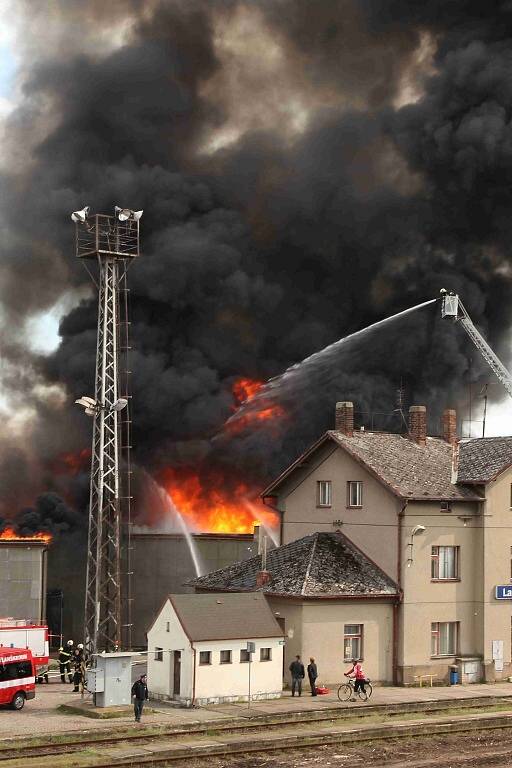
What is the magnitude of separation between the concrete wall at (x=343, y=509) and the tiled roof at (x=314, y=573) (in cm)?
59

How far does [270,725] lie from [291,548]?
12804mm

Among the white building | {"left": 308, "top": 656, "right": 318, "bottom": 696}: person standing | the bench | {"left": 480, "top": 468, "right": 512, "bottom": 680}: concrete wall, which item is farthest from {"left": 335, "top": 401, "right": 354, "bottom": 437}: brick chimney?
{"left": 308, "top": 656, "right": 318, "bottom": 696}: person standing

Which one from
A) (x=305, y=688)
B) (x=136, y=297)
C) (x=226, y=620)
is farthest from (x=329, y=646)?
(x=136, y=297)

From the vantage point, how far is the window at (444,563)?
45.5m

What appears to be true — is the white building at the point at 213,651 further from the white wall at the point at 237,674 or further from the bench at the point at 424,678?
the bench at the point at 424,678

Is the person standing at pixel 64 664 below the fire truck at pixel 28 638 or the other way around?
below

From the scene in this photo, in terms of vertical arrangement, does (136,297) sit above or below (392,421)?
above

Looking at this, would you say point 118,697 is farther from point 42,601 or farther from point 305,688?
point 42,601

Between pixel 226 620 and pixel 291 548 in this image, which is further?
pixel 291 548

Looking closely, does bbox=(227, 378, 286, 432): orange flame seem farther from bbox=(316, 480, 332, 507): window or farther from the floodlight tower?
bbox=(316, 480, 332, 507): window

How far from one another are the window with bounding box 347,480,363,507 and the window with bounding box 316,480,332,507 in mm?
1170

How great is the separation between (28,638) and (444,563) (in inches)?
623

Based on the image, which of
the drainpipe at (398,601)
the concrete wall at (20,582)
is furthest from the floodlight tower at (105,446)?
the drainpipe at (398,601)

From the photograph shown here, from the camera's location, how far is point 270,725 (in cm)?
3425
